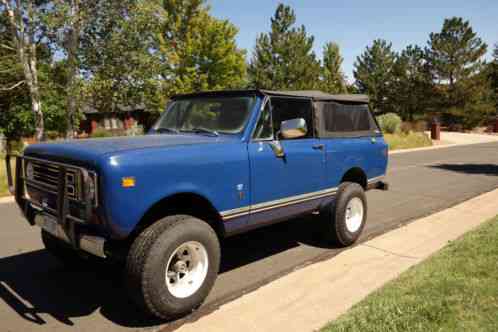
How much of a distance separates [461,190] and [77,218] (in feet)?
30.2

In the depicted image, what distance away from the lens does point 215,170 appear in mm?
3490

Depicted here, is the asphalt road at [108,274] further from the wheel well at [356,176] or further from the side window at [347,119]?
the side window at [347,119]

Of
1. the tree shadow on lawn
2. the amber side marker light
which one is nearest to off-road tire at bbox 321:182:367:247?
the tree shadow on lawn

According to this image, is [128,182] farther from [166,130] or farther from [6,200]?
[6,200]

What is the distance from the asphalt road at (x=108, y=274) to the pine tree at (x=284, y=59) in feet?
114

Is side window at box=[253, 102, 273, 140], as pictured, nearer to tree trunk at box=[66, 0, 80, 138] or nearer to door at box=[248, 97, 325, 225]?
door at box=[248, 97, 325, 225]

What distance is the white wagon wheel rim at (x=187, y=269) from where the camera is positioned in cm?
330

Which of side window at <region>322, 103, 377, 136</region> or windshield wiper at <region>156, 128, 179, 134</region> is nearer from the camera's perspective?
windshield wiper at <region>156, 128, 179, 134</region>

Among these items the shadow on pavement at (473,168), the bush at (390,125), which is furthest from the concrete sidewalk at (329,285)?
the bush at (390,125)

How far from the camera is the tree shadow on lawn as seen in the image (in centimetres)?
346

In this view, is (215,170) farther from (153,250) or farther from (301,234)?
(301,234)

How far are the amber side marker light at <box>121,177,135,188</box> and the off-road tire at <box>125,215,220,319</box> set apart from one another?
0.48m

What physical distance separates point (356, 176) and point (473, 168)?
1049 cm

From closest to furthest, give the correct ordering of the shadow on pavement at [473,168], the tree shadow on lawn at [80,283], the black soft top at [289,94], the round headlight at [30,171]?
the tree shadow on lawn at [80,283]
the round headlight at [30,171]
the black soft top at [289,94]
the shadow on pavement at [473,168]
